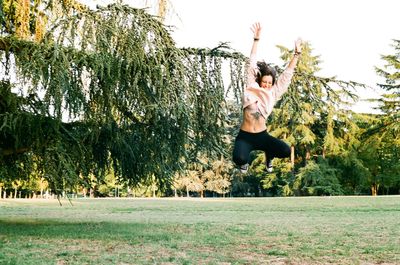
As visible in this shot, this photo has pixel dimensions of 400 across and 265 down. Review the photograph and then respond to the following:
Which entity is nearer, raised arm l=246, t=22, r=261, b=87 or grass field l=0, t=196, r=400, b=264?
raised arm l=246, t=22, r=261, b=87

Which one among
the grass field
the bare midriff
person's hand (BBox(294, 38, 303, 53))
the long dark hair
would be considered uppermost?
person's hand (BBox(294, 38, 303, 53))

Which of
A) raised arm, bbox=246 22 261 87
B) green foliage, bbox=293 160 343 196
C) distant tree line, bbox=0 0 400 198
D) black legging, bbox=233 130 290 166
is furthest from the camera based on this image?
green foliage, bbox=293 160 343 196

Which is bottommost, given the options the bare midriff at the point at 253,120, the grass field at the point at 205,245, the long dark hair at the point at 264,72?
the grass field at the point at 205,245

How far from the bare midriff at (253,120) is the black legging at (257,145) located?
4 centimetres

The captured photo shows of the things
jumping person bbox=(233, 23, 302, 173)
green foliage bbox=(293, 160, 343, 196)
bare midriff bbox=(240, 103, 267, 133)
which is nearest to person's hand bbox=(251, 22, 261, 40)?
jumping person bbox=(233, 23, 302, 173)

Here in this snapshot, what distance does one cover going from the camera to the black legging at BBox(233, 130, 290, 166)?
3.66 m

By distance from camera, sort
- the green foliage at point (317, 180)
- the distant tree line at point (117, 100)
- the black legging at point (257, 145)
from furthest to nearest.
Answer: the green foliage at point (317, 180) → the distant tree line at point (117, 100) → the black legging at point (257, 145)

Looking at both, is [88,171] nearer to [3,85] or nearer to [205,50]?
[3,85]

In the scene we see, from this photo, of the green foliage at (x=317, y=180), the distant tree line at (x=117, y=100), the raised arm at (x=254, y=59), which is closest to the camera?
the raised arm at (x=254, y=59)

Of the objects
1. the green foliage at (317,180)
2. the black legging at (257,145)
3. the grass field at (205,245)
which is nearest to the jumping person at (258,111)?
the black legging at (257,145)

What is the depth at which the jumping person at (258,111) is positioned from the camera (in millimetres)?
3717

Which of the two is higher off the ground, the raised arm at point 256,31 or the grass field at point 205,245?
the raised arm at point 256,31

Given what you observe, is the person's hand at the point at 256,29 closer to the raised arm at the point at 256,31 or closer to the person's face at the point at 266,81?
the raised arm at the point at 256,31

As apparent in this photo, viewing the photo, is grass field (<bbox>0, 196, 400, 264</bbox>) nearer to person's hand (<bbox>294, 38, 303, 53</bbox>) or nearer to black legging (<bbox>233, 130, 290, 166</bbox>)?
black legging (<bbox>233, 130, 290, 166</bbox>)
